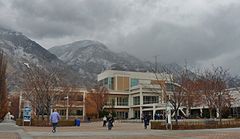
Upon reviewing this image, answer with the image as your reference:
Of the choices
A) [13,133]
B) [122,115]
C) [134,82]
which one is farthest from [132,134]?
[134,82]

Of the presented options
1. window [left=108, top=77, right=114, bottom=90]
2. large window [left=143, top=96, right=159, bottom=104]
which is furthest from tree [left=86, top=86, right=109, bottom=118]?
window [left=108, top=77, right=114, bottom=90]

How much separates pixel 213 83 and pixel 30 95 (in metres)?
30.5

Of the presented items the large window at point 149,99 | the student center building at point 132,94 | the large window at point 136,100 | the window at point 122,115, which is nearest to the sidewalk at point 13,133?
the student center building at point 132,94

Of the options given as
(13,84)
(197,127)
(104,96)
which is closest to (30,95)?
(104,96)

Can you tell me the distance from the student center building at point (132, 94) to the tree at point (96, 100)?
625 cm

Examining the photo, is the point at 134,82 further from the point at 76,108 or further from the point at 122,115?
the point at 76,108

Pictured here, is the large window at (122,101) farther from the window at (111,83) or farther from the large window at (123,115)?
the window at (111,83)

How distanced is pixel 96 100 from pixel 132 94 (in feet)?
71.6

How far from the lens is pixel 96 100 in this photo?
83.2 meters

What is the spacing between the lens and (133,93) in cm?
10181

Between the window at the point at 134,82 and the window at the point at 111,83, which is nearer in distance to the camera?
the window at the point at 111,83

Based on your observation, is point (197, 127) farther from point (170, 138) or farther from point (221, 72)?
point (221, 72)

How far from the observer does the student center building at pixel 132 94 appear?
93.2 metres

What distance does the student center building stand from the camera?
9319 centimetres
